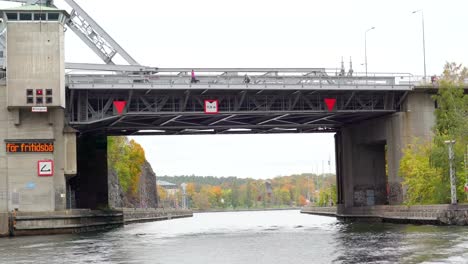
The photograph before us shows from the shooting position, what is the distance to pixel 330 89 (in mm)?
96312

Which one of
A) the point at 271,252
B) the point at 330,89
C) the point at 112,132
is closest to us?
the point at 271,252

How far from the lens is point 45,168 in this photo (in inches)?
3460

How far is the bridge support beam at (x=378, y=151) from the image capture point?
4099 inches

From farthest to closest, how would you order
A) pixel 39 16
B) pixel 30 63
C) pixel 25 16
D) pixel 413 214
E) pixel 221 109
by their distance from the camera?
pixel 221 109 → pixel 413 214 → pixel 39 16 → pixel 25 16 → pixel 30 63

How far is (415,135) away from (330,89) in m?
14.9

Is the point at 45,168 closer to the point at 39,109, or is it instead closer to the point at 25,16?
the point at 39,109

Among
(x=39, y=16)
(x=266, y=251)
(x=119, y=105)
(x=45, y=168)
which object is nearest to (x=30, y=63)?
(x=39, y=16)

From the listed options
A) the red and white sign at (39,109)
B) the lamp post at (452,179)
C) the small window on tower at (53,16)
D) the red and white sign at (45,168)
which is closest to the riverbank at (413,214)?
the lamp post at (452,179)

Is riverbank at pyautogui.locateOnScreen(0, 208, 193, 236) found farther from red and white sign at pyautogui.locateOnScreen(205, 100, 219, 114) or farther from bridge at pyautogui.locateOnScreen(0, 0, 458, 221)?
red and white sign at pyautogui.locateOnScreen(205, 100, 219, 114)

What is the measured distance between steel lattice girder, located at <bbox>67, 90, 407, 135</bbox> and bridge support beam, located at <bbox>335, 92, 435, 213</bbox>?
198 cm

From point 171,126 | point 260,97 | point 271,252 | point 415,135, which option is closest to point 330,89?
point 260,97

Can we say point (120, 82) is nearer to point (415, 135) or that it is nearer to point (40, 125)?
point (40, 125)

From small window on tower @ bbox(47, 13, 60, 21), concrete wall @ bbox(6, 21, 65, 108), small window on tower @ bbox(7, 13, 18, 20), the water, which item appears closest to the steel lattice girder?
concrete wall @ bbox(6, 21, 65, 108)

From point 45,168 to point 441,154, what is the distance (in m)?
42.9
